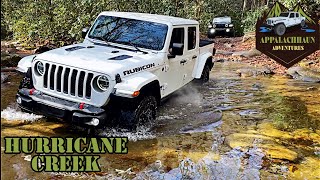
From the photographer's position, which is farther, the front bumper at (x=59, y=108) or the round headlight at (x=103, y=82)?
the round headlight at (x=103, y=82)

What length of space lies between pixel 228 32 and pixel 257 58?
358 inches

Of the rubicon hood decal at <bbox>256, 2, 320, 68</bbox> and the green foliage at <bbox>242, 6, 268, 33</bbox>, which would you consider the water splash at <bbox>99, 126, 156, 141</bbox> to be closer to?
the rubicon hood decal at <bbox>256, 2, 320, 68</bbox>

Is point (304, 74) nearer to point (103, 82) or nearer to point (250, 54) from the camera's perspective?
point (250, 54)

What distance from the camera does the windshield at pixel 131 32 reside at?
6.22 meters

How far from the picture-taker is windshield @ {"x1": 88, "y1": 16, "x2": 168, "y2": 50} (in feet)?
20.4

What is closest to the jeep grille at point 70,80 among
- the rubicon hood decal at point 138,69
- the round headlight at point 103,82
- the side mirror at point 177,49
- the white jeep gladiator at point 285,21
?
the round headlight at point 103,82

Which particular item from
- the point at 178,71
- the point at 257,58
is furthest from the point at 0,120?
the point at 257,58

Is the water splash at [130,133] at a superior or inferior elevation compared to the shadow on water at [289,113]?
superior

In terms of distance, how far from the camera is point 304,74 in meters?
11.4

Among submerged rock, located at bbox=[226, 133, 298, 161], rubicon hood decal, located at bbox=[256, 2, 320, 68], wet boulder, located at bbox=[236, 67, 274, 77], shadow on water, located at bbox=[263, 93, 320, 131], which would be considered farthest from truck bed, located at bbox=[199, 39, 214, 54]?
rubicon hood decal, located at bbox=[256, 2, 320, 68]

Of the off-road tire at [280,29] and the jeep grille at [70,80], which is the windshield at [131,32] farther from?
the off-road tire at [280,29]

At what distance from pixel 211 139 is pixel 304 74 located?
22.4 feet

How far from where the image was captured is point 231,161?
4.88 m

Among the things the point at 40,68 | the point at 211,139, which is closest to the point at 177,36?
the point at 211,139
